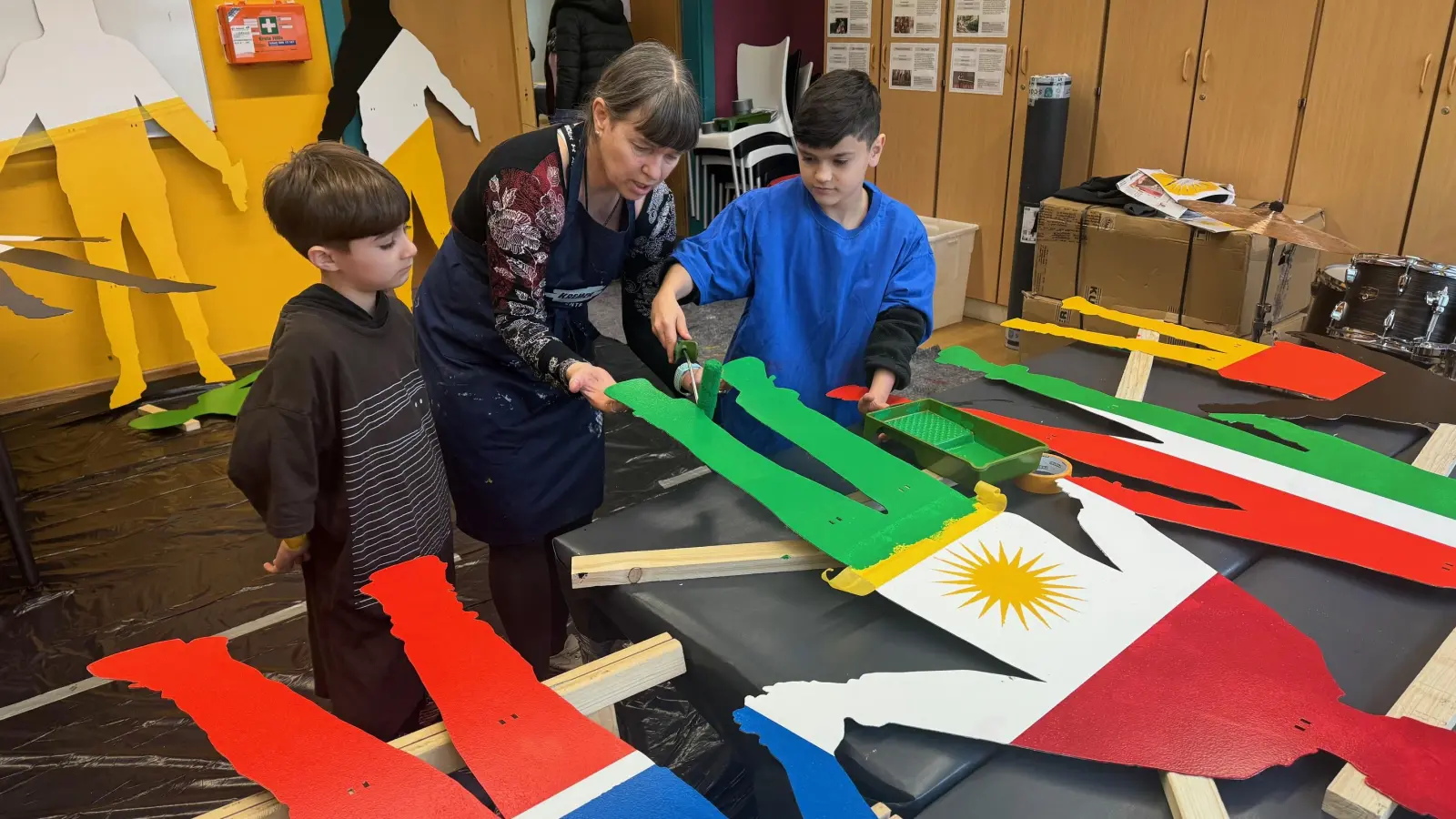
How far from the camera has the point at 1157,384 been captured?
1544 mm

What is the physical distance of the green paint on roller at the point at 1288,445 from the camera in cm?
116

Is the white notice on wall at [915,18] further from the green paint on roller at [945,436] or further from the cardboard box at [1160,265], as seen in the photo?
the green paint on roller at [945,436]

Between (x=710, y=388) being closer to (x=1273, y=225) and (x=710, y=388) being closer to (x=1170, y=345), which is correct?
(x=1170, y=345)

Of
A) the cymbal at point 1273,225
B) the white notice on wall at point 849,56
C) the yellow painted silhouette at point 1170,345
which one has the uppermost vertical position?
the white notice on wall at point 849,56

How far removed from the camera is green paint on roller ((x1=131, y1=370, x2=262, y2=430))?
10.6ft

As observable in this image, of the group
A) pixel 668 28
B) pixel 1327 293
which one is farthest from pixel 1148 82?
pixel 668 28

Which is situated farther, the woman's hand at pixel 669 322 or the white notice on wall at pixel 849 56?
the white notice on wall at pixel 849 56

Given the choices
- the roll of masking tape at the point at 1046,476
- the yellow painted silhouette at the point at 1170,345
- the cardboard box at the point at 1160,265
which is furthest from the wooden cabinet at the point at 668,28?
the roll of masking tape at the point at 1046,476

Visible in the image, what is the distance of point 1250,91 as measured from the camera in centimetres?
354

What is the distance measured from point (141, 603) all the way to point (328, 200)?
1491 millimetres

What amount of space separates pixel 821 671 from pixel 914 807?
163 millimetres

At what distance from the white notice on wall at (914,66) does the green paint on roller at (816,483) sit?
3.69m

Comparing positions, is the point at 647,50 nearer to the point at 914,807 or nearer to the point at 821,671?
the point at 821,671

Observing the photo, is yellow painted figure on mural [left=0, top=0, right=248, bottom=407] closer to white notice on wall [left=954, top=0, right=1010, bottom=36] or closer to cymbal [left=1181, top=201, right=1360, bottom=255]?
white notice on wall [left=954, top=0, right=1010, bottom=36]
